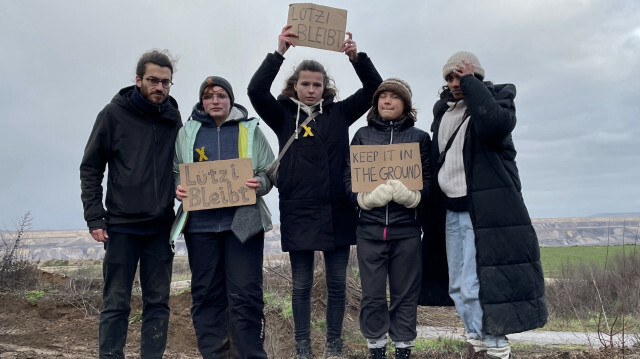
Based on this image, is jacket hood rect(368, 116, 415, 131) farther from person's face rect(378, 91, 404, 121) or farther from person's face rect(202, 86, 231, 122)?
person's face rect(202, 86, 231, 122)

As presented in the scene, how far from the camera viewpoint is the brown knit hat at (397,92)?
4023 mm

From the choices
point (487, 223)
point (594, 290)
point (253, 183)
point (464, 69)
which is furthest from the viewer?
point (594, 290)

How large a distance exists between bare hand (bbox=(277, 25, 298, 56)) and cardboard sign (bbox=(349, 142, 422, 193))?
115 centimetres

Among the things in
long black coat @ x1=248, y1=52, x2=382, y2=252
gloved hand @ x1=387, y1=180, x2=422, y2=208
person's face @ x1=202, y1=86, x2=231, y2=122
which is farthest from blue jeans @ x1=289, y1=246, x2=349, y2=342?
person's face @ x1=202, y1=86, x2=231, y2=122

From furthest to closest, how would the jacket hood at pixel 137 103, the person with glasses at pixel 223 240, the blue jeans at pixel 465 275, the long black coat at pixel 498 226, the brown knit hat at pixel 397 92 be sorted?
the brown knit hat at pixel 397 92, the jacket hood at pixel 137 103, the person with glasses at pixel 223 240, the blue jeans at pixel 465 275, the long black coat at pixel 498 226

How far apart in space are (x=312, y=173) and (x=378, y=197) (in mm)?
643

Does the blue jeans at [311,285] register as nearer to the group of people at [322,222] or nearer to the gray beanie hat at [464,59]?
the group of people at [322,222]

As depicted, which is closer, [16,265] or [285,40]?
[285,40]

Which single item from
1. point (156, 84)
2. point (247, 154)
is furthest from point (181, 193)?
point (156, 84)

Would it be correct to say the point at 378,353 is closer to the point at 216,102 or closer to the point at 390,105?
the point at 390,105

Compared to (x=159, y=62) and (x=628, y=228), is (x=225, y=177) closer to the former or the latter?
(x=159, y=62)

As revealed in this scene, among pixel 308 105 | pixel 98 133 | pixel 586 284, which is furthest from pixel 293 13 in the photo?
pixel 586 284

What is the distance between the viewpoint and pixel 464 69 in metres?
3.75

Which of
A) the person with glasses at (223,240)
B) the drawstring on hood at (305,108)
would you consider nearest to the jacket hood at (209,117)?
the person with glasses at (223,240)
